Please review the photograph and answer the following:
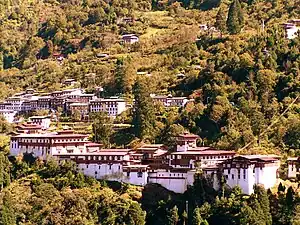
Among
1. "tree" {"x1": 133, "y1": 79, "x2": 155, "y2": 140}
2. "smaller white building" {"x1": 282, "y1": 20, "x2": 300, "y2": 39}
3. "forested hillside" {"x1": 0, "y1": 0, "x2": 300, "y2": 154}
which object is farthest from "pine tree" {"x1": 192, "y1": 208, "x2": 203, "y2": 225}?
"smaller white building" {"x1": 282, "y1": 20, "x2": 300, "y2": 39}

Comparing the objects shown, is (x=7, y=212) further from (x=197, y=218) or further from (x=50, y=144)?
(x=197, y=218)

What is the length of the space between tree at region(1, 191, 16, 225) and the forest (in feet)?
0.22

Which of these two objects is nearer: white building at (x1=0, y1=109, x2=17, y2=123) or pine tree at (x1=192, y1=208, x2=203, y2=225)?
pine tree at (x1=192, y1=208, x2=203, y2=225)

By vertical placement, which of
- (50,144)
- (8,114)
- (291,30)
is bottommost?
(50,144)

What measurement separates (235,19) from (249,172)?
3063 cm

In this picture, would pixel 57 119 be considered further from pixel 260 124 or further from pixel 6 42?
pixel 6 42

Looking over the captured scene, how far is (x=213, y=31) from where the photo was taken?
76.8m

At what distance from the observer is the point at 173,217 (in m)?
43.9

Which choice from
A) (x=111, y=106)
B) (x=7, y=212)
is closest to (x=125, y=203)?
(x=7, y=212)

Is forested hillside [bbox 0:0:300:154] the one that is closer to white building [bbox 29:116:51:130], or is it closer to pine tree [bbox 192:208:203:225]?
white building [bbox 29:116:51:130]

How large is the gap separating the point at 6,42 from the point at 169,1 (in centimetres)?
2306

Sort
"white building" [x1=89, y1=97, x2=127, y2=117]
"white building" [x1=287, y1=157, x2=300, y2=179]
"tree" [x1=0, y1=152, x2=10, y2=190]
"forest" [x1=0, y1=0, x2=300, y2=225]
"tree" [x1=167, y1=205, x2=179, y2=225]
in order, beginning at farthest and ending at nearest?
"white building" [x1=89, y1=97, x2=127, y2=117], "tree" [x1=0, y1=152, x2=10, y2=190], "white building" [x1=287, y1=157, x2=300, y2=179], "forest" [x1=0, y1=0, x2=300, y2=225], "tree" [x1=167, y1=205, x2=179, y2=225]

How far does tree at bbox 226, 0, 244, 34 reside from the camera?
234 feet

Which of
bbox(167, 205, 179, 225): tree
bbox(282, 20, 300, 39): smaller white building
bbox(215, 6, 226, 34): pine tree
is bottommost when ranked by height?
bbox(167, 205, 179, 225): tree
